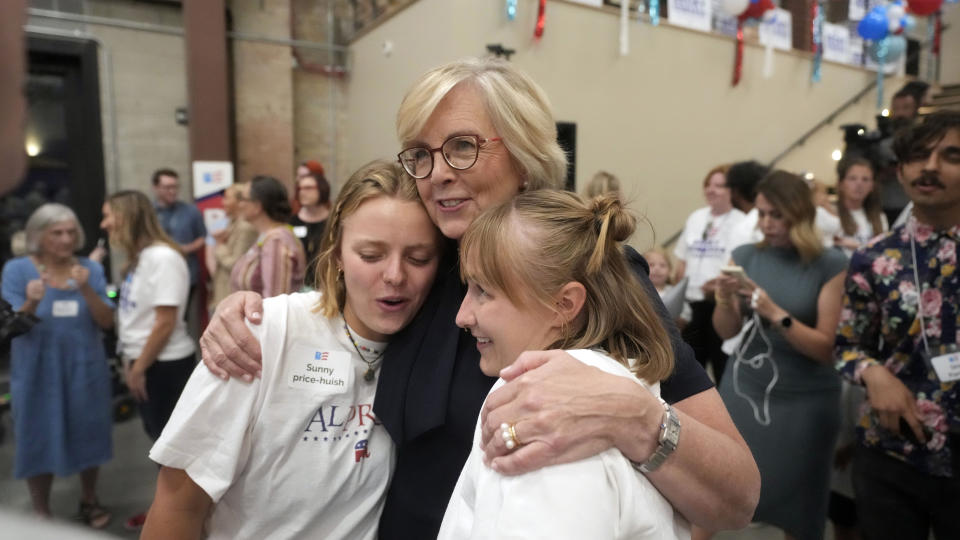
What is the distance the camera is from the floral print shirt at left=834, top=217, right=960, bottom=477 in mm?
1669

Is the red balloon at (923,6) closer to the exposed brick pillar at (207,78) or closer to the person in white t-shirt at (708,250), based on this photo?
the person in white t-shirt at (708,250)

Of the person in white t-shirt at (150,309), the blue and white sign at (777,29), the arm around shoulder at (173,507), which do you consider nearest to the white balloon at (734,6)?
the blue and white sign at (777,29)

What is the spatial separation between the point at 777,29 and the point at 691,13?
65.1 inches

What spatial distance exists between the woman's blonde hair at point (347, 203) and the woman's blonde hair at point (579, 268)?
28cm

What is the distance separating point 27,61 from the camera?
0.47 metres

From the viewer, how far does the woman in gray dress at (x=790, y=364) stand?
2219mm

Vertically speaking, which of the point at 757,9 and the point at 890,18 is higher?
the point at 890,18

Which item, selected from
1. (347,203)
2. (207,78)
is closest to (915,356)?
(347,203)

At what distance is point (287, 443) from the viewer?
46.1 inches

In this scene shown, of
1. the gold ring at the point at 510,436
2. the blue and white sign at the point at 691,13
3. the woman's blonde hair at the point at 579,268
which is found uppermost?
the blue and white sign at the point at 691,13

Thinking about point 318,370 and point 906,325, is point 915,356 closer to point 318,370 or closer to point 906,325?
point 906,325

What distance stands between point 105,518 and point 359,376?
2.77 m

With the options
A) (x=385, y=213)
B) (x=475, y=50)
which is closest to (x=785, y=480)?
(x=385, y=213)

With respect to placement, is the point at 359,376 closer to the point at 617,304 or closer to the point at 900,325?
the point at 617,304
